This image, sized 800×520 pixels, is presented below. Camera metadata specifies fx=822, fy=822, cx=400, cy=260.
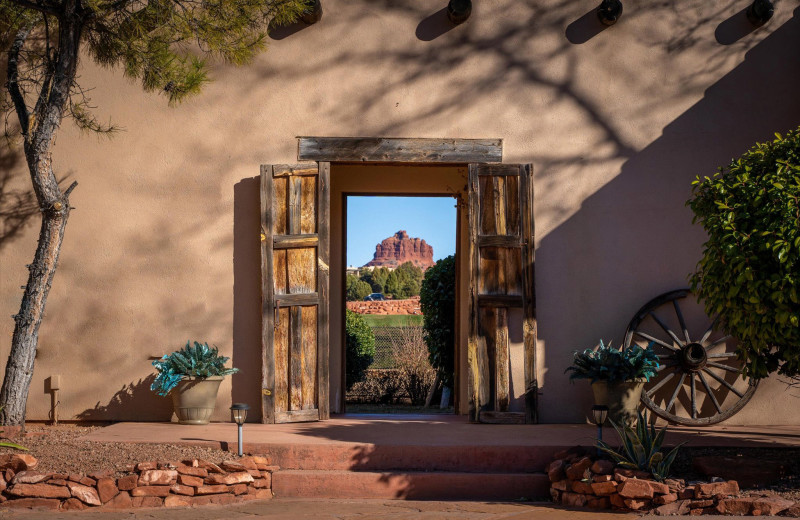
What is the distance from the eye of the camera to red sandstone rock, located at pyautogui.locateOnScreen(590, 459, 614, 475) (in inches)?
200

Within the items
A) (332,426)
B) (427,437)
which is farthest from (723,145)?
(332,426)

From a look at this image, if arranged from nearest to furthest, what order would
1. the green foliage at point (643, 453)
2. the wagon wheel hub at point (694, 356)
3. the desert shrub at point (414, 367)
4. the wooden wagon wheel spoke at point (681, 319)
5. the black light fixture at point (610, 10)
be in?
the green foliage at point (643, 453), the wagon wheel hub at point (694, 356), the wooden wagon wheel spoke at point (681, 319), the black light fixture at point (610, 10), the desert shrub at point (414, 367)

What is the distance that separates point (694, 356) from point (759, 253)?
1912 millimetres

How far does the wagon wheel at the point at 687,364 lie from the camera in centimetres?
675

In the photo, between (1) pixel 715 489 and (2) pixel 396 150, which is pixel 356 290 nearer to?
(2) pixel 396 150

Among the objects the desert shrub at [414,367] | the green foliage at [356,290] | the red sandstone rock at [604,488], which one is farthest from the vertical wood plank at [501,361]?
the green foliage at [356,290]

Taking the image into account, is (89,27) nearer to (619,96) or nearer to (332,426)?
(332,426)

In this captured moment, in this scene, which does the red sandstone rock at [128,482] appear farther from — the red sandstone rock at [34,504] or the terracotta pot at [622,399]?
the terracotta pot at [622,399]

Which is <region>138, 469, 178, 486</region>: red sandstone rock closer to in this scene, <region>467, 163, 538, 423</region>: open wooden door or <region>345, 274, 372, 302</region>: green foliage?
<region>467, 163, 538, 423</region>: open wooden door

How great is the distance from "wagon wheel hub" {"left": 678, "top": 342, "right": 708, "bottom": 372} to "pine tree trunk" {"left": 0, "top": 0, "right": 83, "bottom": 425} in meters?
4.97

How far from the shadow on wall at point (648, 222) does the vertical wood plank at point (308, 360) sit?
6.28 ft

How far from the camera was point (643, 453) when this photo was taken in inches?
203

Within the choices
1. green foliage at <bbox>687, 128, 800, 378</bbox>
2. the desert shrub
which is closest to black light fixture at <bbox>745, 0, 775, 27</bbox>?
green foliage at <bbox>687, 128, 800, 378</bbox>

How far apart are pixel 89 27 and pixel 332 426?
11.6ft
